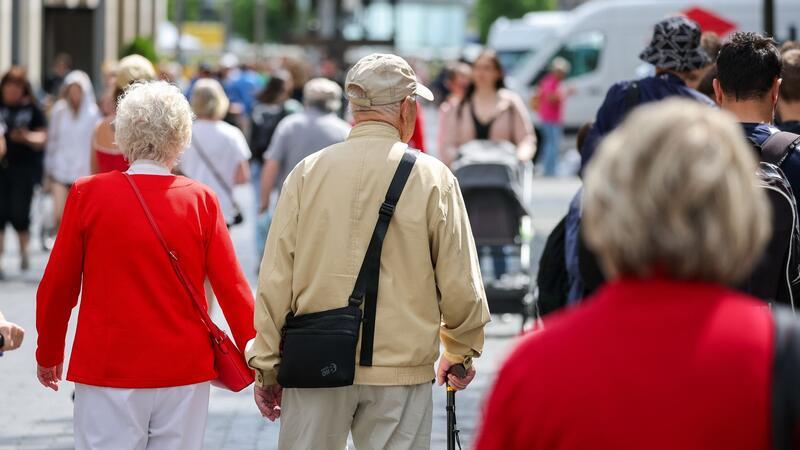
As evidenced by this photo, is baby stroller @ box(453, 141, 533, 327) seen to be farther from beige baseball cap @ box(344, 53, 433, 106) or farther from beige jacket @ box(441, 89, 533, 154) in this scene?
beige baseball cap @ box(344, 53, 433, 106)

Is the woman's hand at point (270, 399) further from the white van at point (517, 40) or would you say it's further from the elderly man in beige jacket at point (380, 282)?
the white van at point (517, 40)

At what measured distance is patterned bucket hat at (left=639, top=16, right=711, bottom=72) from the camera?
5.93 m

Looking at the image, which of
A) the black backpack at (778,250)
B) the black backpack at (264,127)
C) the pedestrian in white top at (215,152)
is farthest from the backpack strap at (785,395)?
the black backpack at (264,127)

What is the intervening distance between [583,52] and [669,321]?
27.8m

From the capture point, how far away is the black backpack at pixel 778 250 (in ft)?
15.0

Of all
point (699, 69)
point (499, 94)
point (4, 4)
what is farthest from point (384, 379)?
point (4, 4)

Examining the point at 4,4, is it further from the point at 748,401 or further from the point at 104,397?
the point at 748,401

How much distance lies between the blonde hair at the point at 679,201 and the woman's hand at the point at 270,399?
8.14 ft

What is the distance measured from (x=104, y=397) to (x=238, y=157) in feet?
16.6

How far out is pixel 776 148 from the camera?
5.00 metres

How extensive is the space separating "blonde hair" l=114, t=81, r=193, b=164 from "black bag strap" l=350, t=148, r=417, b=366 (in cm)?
91

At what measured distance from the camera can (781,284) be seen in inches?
183

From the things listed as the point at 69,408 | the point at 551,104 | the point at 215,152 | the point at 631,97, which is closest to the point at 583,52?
the point at 551,104

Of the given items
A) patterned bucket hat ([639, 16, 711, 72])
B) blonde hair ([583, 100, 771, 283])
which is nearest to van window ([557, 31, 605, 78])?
patterned bucket hat ([639, 16, 711, 72])
